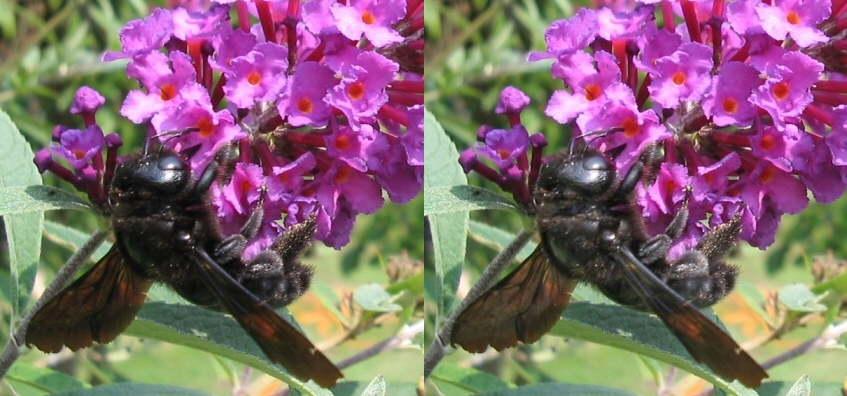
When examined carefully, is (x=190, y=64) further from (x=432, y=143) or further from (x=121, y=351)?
(x=121, y=351)

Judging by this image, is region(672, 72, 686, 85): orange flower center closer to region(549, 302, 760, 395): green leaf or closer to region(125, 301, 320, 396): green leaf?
region(549, 302, 760, 395): green leaf

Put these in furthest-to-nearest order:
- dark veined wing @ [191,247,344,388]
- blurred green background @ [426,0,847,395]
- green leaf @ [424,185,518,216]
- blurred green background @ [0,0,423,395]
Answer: blurred green background @ [0,0,423,395]
blurred green background @ [426,0,847,395]
green leaf @ [424,185,518,216]
dark veined wing @ [191,247,344,388]

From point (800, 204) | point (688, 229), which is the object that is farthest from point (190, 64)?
point (800, 204)

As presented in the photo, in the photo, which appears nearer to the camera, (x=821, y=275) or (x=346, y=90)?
(x=346, y=90)

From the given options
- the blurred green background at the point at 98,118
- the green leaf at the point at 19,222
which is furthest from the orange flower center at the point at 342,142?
the blurred green background at the point at 98,118

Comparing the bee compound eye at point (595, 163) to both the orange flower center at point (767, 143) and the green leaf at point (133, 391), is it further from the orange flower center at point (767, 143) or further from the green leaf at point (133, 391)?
the green leaf at point (133, 391)

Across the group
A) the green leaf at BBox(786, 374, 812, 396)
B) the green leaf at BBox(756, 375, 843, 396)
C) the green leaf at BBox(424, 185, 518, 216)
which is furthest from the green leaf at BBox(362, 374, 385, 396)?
the green leaf at BBox(756, 375, 843, 396)

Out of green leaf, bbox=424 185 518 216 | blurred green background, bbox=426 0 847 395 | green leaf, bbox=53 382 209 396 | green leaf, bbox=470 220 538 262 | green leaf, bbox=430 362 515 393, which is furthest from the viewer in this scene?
blurred green background, bbox=426 0 847 395
